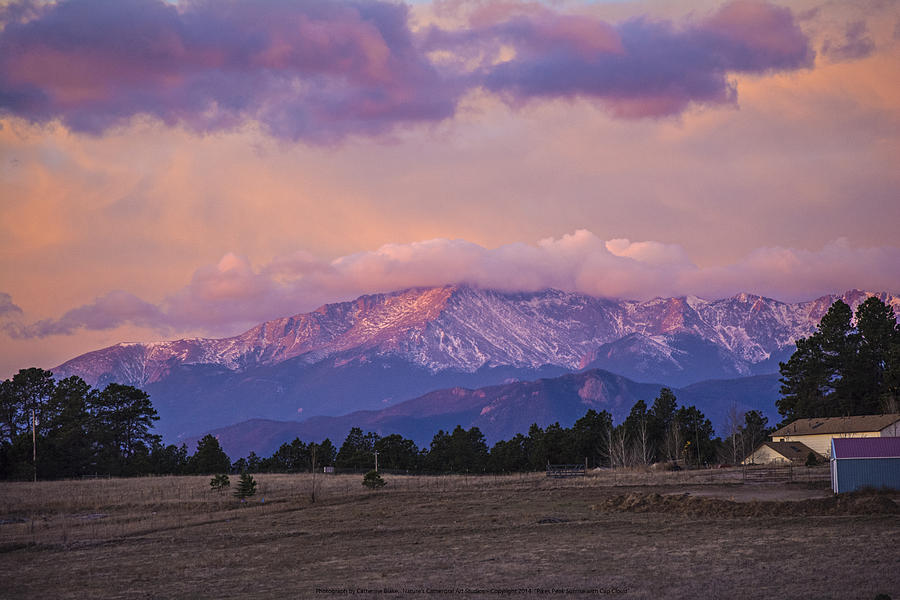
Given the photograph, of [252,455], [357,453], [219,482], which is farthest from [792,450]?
[252,455]

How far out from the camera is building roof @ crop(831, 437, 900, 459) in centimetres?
5481

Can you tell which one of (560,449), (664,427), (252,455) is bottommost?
(560,449)

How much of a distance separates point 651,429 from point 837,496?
94222mm

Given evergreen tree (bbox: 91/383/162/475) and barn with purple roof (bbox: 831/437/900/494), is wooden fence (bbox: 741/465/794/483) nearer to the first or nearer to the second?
barn with purple roof (bbox: 831/437/900/494)

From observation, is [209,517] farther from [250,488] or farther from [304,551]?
[304,551]

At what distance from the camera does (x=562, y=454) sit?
136625 mm

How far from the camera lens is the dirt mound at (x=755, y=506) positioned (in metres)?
46.2

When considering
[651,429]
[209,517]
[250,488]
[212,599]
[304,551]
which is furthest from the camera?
[651,429]

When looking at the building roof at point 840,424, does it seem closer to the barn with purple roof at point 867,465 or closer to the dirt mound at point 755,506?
the barn with purple roof at point 867,465

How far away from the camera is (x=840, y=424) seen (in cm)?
10400

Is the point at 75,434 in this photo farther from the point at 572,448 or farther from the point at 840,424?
the point at 840,424

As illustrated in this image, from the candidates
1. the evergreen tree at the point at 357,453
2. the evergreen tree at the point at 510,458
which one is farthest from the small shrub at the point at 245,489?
the evergreen tree at the point at 510,458

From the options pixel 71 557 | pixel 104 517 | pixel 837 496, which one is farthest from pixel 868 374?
pixel 71 557

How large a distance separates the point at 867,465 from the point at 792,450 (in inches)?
2125
